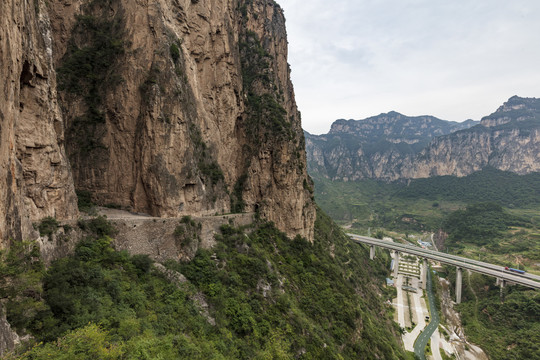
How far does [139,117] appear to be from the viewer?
2577cm

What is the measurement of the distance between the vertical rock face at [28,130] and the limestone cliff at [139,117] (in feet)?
0.26

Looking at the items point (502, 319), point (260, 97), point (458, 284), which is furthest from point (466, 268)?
point (260, 97)

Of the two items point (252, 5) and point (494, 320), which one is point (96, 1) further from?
point (494, 320)

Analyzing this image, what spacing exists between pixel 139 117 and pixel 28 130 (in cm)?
1026

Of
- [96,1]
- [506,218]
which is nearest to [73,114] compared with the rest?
[96,1]

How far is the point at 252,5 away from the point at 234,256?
50724 millimetres

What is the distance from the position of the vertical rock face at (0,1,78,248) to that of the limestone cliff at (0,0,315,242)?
78 millimetres

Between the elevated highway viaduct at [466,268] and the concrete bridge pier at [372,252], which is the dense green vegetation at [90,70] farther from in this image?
the concrete bridge pier at [372,252]

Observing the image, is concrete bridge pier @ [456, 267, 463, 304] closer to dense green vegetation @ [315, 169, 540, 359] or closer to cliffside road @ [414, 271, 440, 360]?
dense green vegetation @ [315, 169, 540, 359]

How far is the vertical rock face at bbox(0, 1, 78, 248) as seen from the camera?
1198 centimetres

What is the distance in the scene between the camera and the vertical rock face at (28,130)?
12.0 metres

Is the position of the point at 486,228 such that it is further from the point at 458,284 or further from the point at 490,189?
the point at 490,189

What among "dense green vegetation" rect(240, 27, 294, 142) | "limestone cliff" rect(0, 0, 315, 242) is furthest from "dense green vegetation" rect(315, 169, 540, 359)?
"dense green vegetation" rect(240, 27, 294, 142)

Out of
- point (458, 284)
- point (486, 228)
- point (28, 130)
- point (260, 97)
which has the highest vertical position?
point (260, 97)
